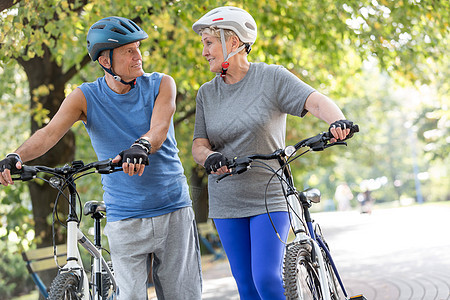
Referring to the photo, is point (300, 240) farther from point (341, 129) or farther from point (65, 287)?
point (65, 287)

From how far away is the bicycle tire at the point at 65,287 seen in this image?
308cm

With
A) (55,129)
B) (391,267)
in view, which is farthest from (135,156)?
(391,267)

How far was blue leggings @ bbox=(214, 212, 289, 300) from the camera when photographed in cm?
371

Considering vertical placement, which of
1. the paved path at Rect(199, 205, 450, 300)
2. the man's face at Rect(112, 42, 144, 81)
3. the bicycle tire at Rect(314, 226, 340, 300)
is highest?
the man's face at Rect(112, 42, 144, 81)

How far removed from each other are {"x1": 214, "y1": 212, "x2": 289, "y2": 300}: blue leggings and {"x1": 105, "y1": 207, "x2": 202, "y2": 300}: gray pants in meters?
0.25

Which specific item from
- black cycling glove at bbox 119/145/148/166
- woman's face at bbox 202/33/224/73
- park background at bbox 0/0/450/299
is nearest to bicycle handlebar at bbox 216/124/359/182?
black cycling glove at bbox 119/145/148/166

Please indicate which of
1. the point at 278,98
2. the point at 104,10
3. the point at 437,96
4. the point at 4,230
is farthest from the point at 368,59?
the point at 437,96

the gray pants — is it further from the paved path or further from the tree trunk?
the tree trunk

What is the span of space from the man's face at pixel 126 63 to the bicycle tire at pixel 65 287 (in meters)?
1.16

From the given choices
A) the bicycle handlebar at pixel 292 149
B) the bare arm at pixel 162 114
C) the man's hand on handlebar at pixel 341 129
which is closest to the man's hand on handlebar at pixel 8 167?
the bare arm at pixel 162 114

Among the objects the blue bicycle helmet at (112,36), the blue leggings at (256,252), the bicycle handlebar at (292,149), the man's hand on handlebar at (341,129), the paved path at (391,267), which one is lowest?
the paved path at (391,267)

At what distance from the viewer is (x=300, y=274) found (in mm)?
3516

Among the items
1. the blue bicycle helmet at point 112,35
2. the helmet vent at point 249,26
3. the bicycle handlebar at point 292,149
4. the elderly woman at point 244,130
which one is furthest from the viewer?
the helmet vent at point 249,26

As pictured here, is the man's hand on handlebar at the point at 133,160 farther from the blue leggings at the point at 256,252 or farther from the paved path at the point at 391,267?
the paved path at the point at 391,267
